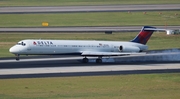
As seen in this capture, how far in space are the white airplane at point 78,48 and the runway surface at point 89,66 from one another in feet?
4.24

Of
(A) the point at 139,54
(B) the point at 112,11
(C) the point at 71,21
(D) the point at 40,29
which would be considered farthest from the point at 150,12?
(A) the point at 139,54

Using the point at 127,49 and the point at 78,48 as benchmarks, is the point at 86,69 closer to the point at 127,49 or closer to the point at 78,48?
the point at 78,48

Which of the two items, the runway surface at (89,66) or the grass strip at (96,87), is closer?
the grass strip at (96,87)

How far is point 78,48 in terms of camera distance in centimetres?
6938

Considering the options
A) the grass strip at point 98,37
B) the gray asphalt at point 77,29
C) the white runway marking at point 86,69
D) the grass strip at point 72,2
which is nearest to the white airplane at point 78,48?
the white runway marking at point 86,69

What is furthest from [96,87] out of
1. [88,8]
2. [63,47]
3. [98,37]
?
[88,8]

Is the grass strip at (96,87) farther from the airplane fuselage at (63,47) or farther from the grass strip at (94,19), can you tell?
the grass strip at (94,19)

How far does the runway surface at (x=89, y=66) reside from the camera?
5900 centimetres

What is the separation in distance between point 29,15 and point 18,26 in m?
15.0

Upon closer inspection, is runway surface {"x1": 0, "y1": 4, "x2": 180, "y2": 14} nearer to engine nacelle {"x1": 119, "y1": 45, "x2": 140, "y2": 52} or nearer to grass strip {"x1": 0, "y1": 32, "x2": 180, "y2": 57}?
grass strip {"x1": 0, "y1": 32, "x2": 180, "y2": 57}

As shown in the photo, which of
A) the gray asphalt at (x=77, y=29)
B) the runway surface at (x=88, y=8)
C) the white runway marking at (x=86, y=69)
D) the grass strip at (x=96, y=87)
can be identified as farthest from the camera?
the runway surface at (x=88, y=8)

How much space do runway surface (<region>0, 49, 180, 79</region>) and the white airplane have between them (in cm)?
129

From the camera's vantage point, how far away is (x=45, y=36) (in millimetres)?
96625

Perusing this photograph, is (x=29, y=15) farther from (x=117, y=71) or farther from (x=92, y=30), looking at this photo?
(x=117, y=71)
